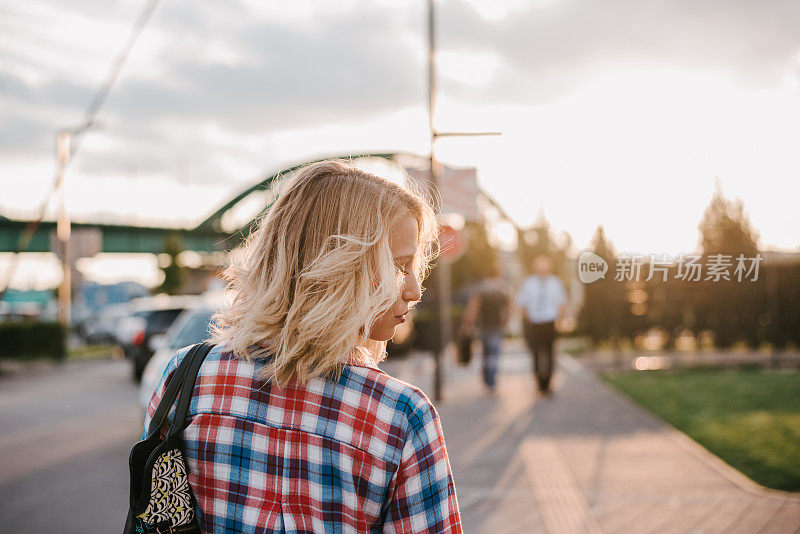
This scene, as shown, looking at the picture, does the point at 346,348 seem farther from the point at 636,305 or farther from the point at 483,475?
the point at 636,305

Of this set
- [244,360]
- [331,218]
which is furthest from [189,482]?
[331,218]

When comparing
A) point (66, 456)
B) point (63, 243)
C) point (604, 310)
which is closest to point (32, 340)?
point (63, 243)

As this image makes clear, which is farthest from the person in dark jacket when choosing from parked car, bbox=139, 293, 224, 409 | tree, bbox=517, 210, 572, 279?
tree, bbox=517, 210, 572, 279

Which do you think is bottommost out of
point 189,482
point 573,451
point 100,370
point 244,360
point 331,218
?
point 100,370

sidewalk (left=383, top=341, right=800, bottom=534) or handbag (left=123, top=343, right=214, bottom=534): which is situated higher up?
handbag (left=123, top=343, right=214, bottom=534)

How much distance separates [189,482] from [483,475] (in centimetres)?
500

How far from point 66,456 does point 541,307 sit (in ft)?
20.6

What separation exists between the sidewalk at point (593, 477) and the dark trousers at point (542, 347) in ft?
2.96

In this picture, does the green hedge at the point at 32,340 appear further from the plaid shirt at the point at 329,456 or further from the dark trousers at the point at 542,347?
the plaid shirt at the point at 329,456

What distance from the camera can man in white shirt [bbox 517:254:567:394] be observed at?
10.6 metres

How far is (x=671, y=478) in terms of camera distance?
5.90 metres

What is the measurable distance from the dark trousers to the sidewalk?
2.96 feet

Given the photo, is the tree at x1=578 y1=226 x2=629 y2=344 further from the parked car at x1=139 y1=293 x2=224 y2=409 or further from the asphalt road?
the parked car at x1=139 y1=293 x2=224 y2=409

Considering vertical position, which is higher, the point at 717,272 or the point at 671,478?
the point at 717,272
